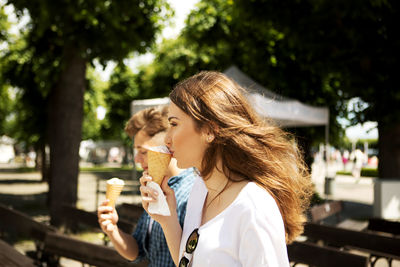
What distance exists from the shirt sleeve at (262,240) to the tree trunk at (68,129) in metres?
7.56

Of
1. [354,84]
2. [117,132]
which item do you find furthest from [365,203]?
[117,132]

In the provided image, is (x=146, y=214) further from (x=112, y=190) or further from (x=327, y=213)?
(x=327, y=213)

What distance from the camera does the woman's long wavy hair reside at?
4.87 feet

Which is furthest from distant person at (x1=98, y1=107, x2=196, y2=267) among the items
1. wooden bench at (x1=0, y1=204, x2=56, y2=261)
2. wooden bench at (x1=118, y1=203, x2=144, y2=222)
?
wooden bench at (x1=118, y1=203, x2=144, y2=222)

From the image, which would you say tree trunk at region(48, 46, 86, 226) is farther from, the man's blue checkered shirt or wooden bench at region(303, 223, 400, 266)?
the man's blue checkered shirt

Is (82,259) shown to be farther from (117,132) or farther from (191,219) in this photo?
(117,132)

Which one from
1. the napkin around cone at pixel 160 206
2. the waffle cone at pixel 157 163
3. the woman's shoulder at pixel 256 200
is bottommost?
the napkin around cone at pixel 160 206

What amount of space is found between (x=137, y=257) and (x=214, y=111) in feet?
3.58

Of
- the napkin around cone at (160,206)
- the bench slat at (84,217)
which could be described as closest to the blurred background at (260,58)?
the bench slat at (84,217)

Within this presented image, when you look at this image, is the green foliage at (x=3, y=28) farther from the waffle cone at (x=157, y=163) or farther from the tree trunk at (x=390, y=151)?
the tree trunk at (x=390, y=151)

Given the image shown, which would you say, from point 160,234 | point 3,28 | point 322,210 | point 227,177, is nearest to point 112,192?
point 160,234

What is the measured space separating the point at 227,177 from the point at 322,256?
198 cm

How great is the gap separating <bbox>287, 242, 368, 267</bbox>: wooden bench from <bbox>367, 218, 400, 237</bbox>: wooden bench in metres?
2.09

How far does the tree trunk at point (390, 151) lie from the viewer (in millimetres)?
10078
